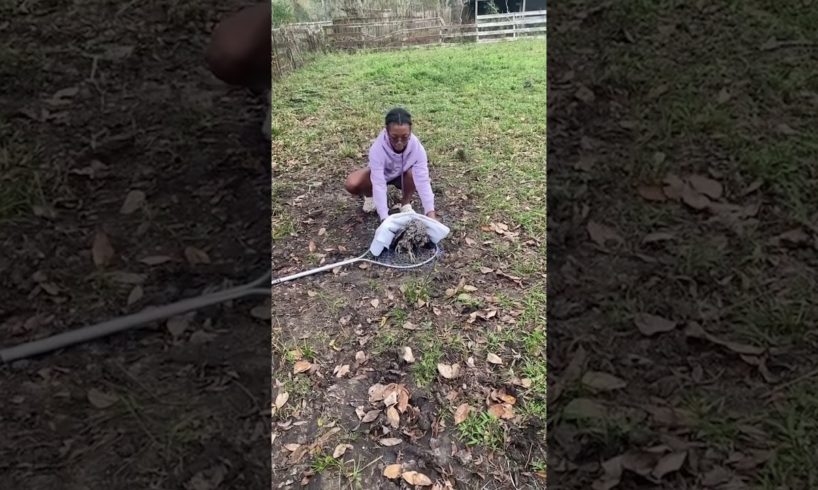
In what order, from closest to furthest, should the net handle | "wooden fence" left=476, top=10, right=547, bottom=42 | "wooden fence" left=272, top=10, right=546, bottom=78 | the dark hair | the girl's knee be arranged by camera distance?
the net handle
the dark hair
the girl's knee
"wooden fence" left=272, top=10, right=546, bottom=78
"wooden fence" left=476, top=10, right=547, bottom=42

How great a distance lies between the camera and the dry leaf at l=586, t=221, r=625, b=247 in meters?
1.44

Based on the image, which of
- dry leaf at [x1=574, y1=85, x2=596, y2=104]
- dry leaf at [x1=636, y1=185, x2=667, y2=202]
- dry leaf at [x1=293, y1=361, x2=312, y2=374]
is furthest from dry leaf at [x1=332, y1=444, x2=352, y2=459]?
dry leaf at [x1=574, y1=85, x2=596, y2=104]

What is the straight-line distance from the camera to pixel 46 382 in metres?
1.12

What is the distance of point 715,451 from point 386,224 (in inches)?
42.4

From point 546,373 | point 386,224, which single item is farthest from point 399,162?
point 546,373

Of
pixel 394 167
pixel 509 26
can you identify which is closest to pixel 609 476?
pixel 394 167

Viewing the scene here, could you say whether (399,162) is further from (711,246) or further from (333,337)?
(711,246)

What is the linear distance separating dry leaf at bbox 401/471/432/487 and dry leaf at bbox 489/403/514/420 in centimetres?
21

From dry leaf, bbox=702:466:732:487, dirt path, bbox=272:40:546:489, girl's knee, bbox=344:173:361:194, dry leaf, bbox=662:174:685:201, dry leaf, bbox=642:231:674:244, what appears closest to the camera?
dry leaf, bbox=702:466:732:487

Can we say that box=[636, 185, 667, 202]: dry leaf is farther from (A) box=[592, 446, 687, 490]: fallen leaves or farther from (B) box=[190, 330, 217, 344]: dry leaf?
(B) box=[190, 330, 217, 344]: dry leaf

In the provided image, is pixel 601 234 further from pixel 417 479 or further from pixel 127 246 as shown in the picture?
pixel 127 246

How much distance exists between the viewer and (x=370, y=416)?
1.18m

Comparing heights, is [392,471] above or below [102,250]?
below

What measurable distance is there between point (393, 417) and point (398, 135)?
1013mm
